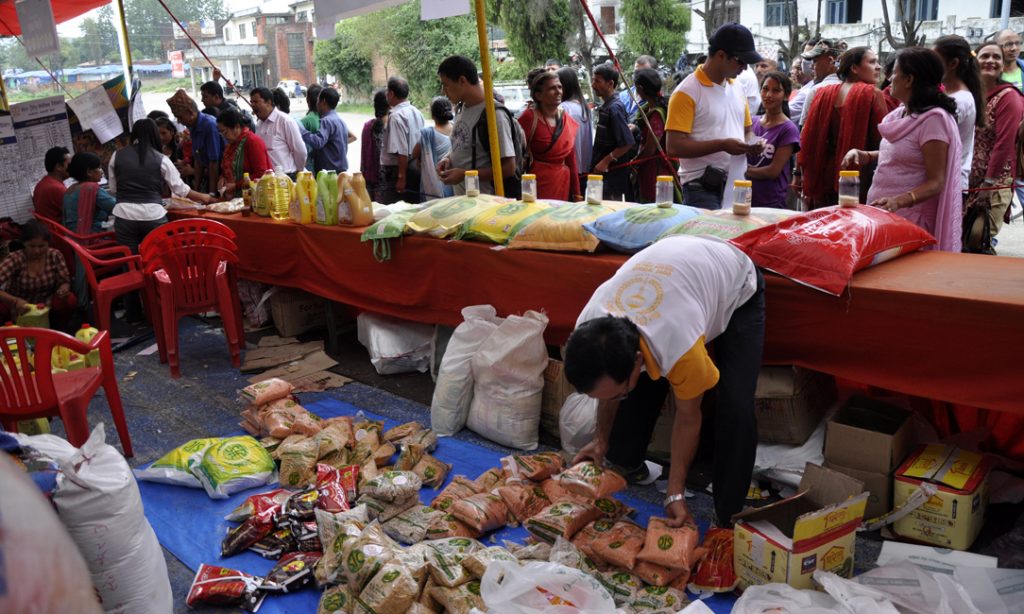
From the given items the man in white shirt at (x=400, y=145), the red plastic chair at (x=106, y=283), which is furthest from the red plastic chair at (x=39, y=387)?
the man in white shirt at (x=400, y=145)

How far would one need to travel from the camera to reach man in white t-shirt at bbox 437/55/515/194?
194 inches

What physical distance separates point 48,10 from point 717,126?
630cm

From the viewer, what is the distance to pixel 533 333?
12.3 feet

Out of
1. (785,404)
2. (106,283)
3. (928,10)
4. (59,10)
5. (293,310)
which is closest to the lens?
(785,404)

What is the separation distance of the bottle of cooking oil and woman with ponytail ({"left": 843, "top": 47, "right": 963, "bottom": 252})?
3.67 meters

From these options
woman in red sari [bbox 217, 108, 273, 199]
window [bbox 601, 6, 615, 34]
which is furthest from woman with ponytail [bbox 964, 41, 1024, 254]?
window [bbox 601, 6, 615, 34]

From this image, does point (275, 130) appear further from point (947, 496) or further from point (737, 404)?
point (947, 496)

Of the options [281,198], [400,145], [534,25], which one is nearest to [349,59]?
[534,25]

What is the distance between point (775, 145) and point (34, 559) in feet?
16.5

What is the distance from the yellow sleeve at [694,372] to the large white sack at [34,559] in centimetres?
220

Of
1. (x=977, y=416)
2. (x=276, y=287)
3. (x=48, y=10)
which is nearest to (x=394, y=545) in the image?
(x=977, y=416)

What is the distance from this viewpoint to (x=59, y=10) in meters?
9.99

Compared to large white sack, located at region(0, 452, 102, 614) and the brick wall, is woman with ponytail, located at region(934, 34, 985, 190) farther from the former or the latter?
the brick wall

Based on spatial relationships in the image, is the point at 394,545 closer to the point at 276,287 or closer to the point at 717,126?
the point at 717,126
